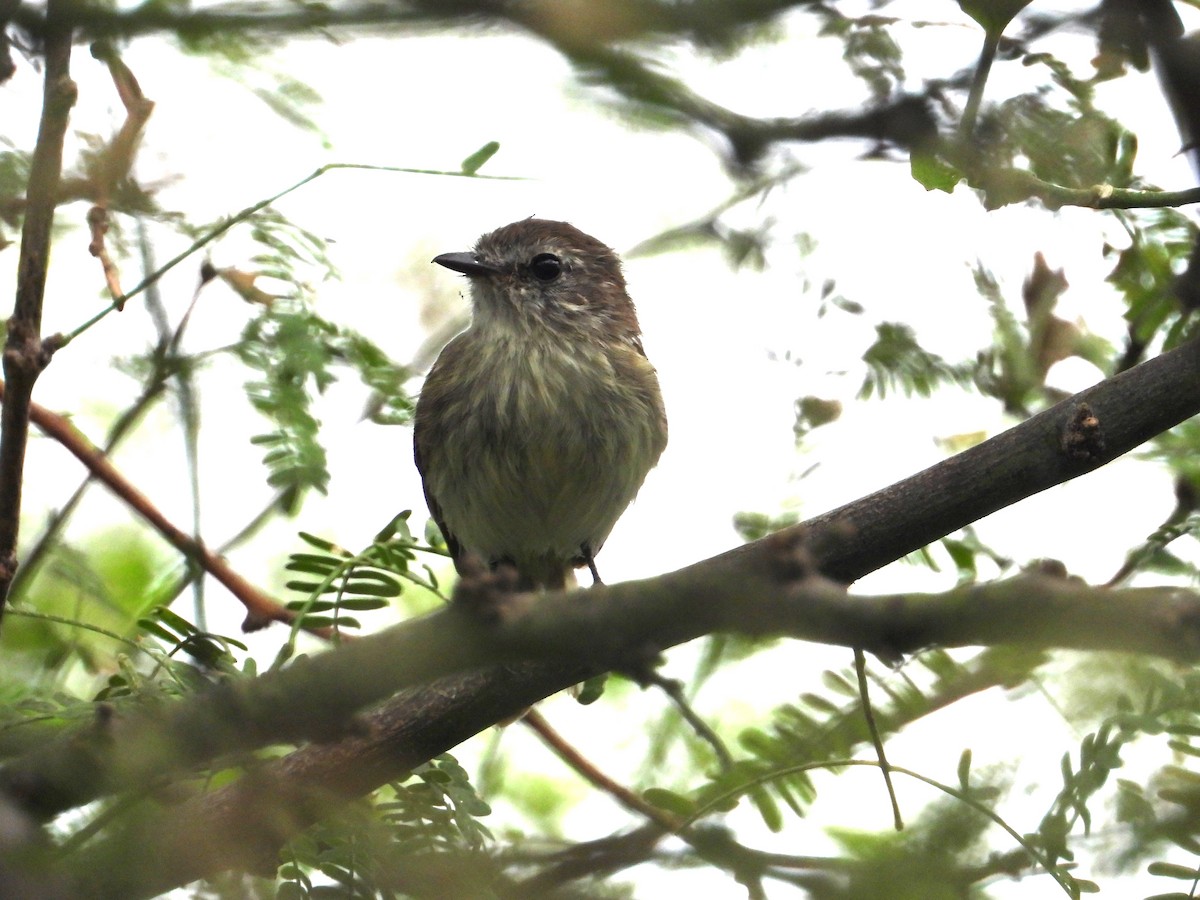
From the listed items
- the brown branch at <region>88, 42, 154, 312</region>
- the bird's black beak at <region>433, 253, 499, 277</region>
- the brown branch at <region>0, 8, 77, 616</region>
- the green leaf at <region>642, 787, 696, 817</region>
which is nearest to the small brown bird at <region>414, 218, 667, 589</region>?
the bird's black beak at <region>433, 253, 499, 277</region>

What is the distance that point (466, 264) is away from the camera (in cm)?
607

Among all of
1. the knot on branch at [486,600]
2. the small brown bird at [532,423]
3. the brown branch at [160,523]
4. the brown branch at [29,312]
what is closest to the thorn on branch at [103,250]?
the brown branch at [29,312]

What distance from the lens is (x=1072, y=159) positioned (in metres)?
2.22

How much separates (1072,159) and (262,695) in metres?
1.51

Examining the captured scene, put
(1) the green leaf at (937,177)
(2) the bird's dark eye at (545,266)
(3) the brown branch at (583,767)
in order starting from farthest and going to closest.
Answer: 1. (2) the bird's dark eye at (545,266)
2. (3) the brown branch at (583,767)
3. (1) the green leaf at (937,177)

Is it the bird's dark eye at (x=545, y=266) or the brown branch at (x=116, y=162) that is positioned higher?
the bird's dark eye at (x=545, y=266)

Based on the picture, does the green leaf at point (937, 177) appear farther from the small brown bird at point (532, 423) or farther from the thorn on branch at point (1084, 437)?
the small brown bird at point (532, 423)

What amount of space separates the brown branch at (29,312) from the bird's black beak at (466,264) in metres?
3.23

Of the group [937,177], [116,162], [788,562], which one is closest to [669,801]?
[937,177]

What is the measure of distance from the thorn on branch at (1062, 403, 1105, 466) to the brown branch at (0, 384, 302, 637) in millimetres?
2051

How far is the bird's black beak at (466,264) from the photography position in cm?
602

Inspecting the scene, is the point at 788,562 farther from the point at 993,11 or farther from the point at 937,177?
the point at 937,177

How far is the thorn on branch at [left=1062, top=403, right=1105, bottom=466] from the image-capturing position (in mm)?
2867

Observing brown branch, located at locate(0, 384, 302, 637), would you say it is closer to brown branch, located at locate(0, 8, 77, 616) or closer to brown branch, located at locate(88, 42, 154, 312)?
brown branch, located at locate(88, 42, 154, 312)
